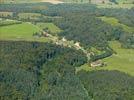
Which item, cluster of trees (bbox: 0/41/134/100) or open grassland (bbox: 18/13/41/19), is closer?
cluster of trees (bbox: 0/41/134/100)

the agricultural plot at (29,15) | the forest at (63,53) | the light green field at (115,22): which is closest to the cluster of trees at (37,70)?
the forest at (63,53)

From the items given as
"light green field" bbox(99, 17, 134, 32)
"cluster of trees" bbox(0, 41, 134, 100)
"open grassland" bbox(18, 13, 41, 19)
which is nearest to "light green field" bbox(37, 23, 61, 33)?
"open grassland" bbox(18, 13, 41, 19)

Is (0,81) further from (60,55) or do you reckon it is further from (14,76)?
(60,55)

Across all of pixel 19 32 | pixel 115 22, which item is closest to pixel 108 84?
pixel 19 32

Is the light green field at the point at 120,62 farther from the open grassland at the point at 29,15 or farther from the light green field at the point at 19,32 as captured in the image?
the open grassland at the point at 29,15

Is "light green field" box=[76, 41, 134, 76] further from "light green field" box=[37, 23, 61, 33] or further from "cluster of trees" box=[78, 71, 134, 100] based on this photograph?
"light green field" box=[37, 23, 61, 33]
